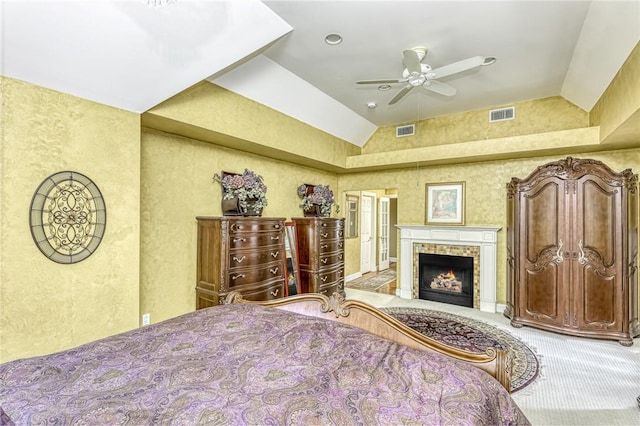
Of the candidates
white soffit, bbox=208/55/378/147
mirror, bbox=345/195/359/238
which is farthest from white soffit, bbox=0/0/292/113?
mirror, bbox=345/195/359/238

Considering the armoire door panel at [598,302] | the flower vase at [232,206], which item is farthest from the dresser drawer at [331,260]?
the armoire door panel at [598,302]

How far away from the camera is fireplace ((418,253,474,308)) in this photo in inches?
204

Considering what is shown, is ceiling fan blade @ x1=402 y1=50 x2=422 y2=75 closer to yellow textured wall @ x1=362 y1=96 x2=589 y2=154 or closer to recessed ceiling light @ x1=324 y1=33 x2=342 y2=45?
recessed ceiling light @ x1=324 y1=33 x2=342 y2=45

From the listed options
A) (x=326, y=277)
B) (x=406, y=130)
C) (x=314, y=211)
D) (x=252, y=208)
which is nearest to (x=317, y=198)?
(x=314, y=211)

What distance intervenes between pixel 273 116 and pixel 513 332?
14.3 feet

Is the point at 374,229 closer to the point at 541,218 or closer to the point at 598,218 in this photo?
the point at 541,218

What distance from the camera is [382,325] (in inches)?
71.4

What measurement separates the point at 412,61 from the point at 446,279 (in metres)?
3.97

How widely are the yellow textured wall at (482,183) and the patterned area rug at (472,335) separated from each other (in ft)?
3.79

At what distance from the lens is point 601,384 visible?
8.96ft

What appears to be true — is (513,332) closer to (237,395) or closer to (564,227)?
(564,227)

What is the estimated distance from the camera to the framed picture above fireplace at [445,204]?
5305mm

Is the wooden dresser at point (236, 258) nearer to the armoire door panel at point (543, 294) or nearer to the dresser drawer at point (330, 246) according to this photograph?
the dresser drawer at point (330, 246)

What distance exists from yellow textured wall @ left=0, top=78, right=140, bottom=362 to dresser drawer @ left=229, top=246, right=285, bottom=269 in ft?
3.30
